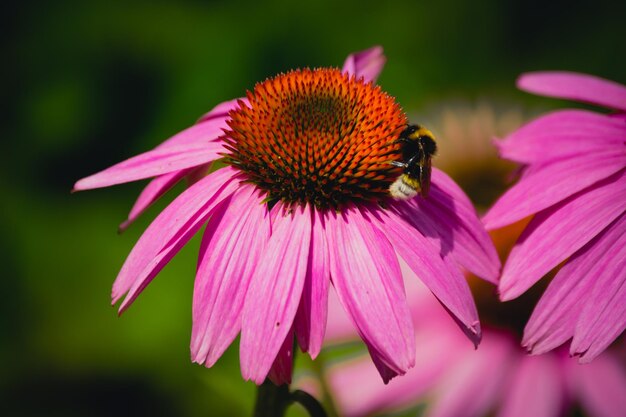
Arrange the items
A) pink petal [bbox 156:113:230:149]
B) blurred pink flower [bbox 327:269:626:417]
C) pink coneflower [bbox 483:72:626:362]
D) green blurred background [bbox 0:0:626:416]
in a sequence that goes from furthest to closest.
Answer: green blurred background [bbox 0:0:626:416] < blurred pink flower [bbox 327:269:626:417] < pink petal [bbox 156:113:230:149] < pink coneflower [bbox 483:72:626:362]

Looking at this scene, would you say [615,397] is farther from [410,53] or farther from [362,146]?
[410,53]

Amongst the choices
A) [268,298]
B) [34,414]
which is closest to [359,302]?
[268,298]

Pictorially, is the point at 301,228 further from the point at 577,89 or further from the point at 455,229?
the point at 577,89

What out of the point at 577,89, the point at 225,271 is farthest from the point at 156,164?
the point at 577,89

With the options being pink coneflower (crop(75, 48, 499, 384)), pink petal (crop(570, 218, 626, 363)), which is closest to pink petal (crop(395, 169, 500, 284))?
pink coneflower (crop(75, 48, 499, 384))

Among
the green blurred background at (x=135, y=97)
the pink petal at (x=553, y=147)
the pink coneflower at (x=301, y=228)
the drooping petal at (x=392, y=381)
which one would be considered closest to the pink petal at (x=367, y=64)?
the pink coneflower at (x=301, y=228)

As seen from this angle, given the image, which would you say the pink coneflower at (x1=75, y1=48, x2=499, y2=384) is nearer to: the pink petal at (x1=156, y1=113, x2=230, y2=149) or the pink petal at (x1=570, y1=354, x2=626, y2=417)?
the pink petal at (x1=156, y1=113, x2=230, y2=149)

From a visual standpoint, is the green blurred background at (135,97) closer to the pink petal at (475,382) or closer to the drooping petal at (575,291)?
the pink petal at (475,382)
